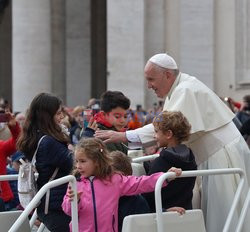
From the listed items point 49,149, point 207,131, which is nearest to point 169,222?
point 49,149

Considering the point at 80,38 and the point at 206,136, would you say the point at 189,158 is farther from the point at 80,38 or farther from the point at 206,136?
the point at 80,38

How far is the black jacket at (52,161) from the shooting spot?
269 inches

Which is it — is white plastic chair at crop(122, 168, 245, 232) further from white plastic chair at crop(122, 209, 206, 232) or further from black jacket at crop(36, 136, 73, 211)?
black jacket at crop(36, 136, 73, 211)

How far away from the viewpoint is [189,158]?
6.85m

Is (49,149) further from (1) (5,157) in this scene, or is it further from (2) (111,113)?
(1) (5,157)

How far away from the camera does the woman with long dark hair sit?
6840 mm

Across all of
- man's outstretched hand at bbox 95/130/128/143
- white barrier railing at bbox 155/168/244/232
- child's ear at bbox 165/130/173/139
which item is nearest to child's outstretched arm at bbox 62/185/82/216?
white barrier railing at bbox 155/168/244/232

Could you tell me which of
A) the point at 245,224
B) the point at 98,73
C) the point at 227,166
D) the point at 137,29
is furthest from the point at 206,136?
the point at 98,73

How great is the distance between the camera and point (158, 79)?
7699 mm

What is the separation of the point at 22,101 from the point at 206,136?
1715cm

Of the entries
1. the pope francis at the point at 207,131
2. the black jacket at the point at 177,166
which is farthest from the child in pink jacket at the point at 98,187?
the pope francis at the point at 207,131

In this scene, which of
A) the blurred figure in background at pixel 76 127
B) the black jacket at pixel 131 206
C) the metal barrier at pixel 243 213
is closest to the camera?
the black jacket at pixel 131 206

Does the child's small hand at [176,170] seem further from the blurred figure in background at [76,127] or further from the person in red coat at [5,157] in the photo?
the blurred figure in background at [76,127]

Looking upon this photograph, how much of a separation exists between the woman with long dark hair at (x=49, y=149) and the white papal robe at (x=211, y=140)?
2.84 ft
